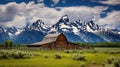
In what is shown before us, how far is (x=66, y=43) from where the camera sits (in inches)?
4491

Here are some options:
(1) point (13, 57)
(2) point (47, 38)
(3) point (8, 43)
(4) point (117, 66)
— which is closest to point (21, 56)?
(1) point (13, 57)

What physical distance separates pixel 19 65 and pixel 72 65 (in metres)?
6.97

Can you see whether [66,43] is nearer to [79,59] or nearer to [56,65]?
[79,59]

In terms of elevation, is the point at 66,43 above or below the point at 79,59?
below

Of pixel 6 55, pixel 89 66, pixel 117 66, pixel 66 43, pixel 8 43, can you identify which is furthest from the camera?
pixel 66 43

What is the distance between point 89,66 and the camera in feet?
124

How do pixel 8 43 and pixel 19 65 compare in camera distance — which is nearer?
pixel 19 65

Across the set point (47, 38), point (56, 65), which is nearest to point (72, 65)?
point (56, 65)

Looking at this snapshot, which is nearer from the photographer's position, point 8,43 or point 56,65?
point 56,65

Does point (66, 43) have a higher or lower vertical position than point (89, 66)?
lower

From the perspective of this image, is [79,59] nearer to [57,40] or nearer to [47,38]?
[57,40]

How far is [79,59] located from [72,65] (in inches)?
343

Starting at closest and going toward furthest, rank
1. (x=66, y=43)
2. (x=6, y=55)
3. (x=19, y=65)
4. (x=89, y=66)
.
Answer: (x=19, y=65) < (x=89, y=66) < (x=6, y=55) < (x=66, y=43)

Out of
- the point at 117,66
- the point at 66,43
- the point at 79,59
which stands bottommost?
the point at 66,43
